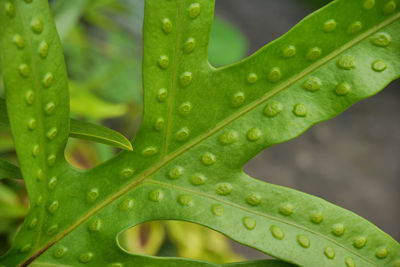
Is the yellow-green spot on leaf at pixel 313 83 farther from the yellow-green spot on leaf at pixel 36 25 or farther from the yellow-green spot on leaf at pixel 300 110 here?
the yellow-green spot on leaf at pixel 36 25

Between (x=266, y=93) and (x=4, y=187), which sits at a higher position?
(x=266, y=93)

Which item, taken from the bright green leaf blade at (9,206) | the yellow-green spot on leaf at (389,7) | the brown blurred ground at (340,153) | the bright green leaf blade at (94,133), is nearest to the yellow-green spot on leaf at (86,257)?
the bright green leaf blade at (94,133)

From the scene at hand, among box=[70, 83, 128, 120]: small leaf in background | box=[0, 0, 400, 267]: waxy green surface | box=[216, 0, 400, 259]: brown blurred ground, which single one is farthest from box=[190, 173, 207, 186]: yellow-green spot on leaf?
box=[216, 0, 400, 259]: brown blurred ground

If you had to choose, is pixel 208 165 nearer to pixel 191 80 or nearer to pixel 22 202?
pixel 191 80

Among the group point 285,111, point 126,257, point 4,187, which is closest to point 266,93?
point 285,111

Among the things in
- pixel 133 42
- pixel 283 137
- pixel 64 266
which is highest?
pixel 283 137

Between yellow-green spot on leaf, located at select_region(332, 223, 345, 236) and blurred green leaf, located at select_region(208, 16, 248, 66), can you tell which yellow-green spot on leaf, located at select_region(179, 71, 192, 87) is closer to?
yellow-green spot on leaf, located at select_region(332, 223, 345, 236)
